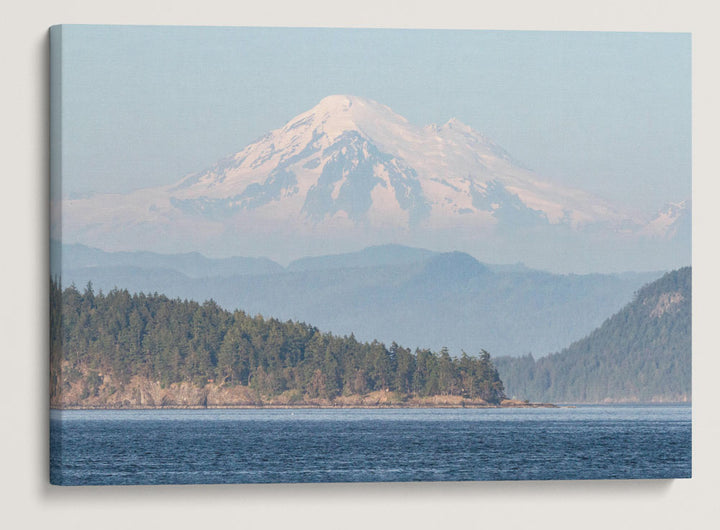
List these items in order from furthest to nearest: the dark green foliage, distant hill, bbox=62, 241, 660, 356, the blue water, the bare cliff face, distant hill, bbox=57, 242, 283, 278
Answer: distant hill, bbox=62, 241, 660, 356 < the dark green foliage < the bare cliff face < distant hill, bbox=57, 242, 283, 278 < the blue water

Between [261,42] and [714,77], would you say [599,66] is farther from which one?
[261,42]

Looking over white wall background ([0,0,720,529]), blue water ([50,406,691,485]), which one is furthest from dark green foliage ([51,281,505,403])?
white wall background ([0,0,720,529])

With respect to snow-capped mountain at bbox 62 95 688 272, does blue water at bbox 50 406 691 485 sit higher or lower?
lower

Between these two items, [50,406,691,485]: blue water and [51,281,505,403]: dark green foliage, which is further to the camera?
[51,281,505,403]: dark green foliage

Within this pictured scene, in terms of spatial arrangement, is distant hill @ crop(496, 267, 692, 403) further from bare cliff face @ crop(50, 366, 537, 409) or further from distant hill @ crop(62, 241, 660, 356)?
bare cliff face @ crop(50, 366, 537, 409)

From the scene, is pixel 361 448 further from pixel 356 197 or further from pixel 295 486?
pixel 356 197

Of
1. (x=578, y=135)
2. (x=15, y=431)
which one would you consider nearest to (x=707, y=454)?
(x=578, y=135)

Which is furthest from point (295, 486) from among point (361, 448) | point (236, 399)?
point (236, 399)
